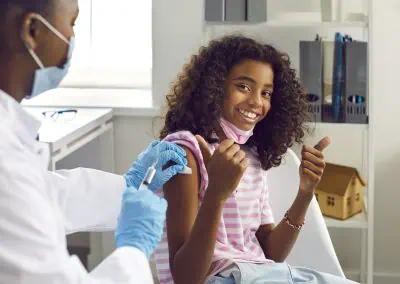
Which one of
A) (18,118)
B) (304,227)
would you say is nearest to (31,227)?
(18,118)

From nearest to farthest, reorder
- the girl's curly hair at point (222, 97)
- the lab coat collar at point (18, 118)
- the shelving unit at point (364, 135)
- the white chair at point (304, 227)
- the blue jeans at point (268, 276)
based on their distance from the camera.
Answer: the lab coat collar at point (18, 118), the blue jeans at point (268, 276), the girl's curly hair at point (222, 97), the white chair at point (304, 227), the shelving unit at point (364, 135)

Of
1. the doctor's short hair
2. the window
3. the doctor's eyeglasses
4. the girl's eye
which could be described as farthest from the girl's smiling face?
the window

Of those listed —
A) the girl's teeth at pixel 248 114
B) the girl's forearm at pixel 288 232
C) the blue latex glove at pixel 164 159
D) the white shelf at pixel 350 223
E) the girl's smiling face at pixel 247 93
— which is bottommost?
the white shelf at pixel 350 223

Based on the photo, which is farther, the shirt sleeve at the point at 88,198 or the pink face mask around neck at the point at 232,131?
the pink face mask around neck at the point at 232,131

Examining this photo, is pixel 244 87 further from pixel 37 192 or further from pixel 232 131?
pixel 37 192

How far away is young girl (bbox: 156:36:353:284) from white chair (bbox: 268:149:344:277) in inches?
5.9

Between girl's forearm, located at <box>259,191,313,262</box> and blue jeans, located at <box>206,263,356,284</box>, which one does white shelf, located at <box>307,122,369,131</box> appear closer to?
girl's forearm, located at <box>259,191,313,262</box>

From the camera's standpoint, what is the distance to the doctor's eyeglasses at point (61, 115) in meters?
2.76

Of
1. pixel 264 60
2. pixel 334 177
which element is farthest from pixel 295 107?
pixel 334 177

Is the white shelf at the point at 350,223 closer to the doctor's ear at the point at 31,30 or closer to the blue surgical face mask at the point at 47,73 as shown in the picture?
the blue surgical face mask at the point at 47,73

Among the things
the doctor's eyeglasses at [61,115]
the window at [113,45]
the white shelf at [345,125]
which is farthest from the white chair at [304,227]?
the window at [113,45]

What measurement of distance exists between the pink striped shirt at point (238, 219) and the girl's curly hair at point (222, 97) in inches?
2.4

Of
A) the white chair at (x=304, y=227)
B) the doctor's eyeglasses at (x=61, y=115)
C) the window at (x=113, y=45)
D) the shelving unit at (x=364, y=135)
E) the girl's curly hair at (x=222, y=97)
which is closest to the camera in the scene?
the girl's curly hair at (x=222, y=97)

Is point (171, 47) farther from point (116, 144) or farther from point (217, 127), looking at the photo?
point (217, 127)
